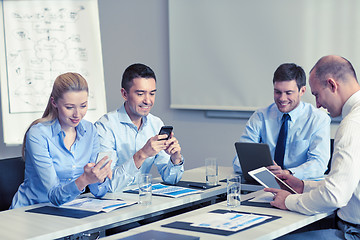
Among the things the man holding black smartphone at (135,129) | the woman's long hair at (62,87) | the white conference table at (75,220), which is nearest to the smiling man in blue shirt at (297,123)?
the man holding black smartphone at (135,129)

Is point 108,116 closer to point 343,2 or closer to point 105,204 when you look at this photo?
point 105,204

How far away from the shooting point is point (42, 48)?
498 centimetres

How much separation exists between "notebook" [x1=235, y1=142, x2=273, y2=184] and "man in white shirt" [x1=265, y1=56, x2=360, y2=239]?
1.65 ft

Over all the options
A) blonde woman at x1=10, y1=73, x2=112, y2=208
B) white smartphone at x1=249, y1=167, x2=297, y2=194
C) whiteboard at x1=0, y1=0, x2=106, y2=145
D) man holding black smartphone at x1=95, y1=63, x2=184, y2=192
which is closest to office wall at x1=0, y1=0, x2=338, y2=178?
whiteboard at x1=0, y1=0, x2=106, y2=145

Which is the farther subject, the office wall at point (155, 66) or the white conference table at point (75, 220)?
the office wall at point (155, 66)

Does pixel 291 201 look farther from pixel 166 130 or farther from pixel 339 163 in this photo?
pixel 166 130

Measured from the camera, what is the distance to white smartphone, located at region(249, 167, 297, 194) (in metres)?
2.78

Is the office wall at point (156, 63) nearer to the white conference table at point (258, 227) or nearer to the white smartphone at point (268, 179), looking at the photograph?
the white smartphone at point (268, 179)

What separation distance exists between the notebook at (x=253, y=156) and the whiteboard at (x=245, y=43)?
180 cm

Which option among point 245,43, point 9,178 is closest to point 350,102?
point 9,178

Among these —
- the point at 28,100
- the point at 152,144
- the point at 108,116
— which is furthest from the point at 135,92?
the point at 28,100

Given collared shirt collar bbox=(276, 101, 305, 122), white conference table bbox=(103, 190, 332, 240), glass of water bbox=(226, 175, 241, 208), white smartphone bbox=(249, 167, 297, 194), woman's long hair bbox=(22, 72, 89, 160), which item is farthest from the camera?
collared shirt collar bbox=(276, 101, 305, 122)

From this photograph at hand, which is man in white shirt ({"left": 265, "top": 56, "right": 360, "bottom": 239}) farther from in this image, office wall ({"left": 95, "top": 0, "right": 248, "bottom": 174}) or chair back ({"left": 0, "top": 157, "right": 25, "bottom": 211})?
office wall ({"left": 95, "top": 0, "right": 248, "bottom": 174})

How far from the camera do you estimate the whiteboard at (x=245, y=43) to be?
4816mm
